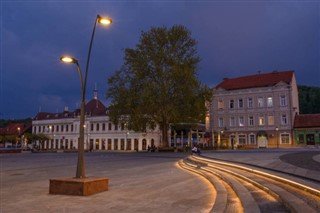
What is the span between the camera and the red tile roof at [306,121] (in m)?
51.5

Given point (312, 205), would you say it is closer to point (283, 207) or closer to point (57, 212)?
point (283, 207)

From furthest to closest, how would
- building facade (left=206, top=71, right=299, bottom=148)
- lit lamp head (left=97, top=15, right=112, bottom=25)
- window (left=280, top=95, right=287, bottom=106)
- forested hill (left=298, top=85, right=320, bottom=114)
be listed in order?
forested hill (left=298, top=85, right=320, bottom=114) → window (left=280, top=95, right=287, bottom=106) → building facade (left=206, top=71, right=299, bottom=148) → lit lamp head (left=97, top=15, right=112, bottom=25)

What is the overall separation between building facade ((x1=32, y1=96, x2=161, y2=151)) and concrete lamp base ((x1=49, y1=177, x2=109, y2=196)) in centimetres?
5309

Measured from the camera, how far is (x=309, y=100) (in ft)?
250

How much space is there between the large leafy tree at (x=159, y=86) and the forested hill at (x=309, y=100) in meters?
39.5

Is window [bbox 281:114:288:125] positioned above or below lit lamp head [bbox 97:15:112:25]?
below

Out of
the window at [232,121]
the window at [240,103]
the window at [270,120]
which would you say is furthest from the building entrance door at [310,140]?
the window at [232,121]

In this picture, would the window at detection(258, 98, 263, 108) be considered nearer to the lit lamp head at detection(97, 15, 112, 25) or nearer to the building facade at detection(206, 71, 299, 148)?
the building facade at detection(206, 71, 299, 148)

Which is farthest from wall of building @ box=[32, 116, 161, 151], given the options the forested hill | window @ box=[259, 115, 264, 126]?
the forested hill

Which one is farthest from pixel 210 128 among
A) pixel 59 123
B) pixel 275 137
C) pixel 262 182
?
pixel 262 182

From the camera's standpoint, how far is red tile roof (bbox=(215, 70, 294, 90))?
56.1m

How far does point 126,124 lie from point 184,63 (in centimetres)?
1214

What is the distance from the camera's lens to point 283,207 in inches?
278

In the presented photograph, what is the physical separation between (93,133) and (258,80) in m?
42.4
